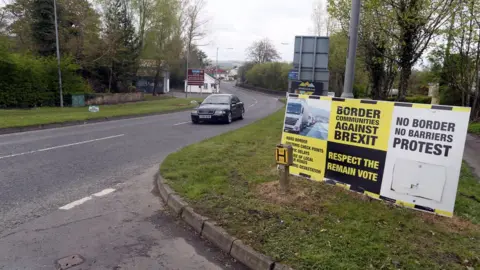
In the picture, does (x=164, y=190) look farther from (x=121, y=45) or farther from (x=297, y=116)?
(x=121, y=45)

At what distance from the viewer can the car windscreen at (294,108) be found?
18.8ft

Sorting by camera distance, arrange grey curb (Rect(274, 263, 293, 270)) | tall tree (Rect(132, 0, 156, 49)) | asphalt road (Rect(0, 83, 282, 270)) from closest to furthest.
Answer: grey curb (Rect(274, 263, 293, 270)) → asphalt road (Rect(0, 83, 282, 270)) → tall tree (Rect(132, 0, 156, 49))

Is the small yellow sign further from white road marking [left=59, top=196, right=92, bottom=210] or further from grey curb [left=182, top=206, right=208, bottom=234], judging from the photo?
white road marking [left=59, top=196, right=92, bottom=210]

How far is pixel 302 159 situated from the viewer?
576 cm

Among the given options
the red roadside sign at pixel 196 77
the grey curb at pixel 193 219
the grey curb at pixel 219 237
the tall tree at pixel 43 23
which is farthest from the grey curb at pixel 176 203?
the red roadside sign at pixel 196 77

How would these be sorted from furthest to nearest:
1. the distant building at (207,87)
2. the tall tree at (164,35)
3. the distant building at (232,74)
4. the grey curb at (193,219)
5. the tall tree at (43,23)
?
the distant building at (232,74)
the distant building at (207,87)
the tall tree at (164,35)
the tall tree at (43,23)
the grey curb at (193,219)

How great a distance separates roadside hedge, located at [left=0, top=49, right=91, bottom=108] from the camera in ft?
71.4

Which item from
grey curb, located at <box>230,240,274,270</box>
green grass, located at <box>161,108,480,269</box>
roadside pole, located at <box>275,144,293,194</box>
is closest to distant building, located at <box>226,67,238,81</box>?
green grass, located at <box>161,108,480,269</box>

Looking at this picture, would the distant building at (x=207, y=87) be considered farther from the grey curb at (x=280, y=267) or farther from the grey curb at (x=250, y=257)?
the grey curb at (x=280, y=267)

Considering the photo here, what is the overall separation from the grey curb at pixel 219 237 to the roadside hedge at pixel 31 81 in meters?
21.8

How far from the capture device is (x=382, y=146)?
15.7ft

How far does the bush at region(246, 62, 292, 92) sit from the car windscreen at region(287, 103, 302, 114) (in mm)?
62106

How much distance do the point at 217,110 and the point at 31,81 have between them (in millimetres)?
15182

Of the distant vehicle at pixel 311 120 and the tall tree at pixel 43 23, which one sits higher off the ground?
the tall tree at pixel 43 23
